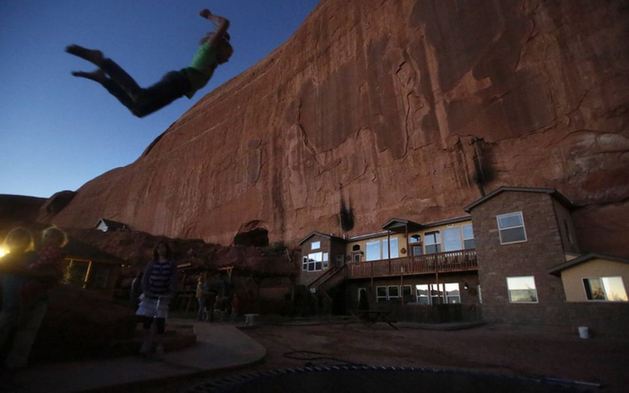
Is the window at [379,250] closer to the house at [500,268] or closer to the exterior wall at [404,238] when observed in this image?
the house at [500,268]

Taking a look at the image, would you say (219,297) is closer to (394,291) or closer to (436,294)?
(394,291)

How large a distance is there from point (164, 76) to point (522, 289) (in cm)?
1824

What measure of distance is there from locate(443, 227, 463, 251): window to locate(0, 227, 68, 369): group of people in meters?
22.3

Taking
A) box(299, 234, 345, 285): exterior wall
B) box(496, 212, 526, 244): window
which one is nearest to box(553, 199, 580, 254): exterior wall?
box(496, 212, 526, 244): window

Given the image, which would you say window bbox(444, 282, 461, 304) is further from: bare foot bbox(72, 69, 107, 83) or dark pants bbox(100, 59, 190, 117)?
bare foot bbox(72, 69, 107, 83)

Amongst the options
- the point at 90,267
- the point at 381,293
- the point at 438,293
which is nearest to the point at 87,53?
the point at 90,267

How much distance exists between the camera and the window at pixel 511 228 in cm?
1756

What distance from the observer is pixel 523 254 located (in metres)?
17.2

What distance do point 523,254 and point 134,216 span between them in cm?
5663

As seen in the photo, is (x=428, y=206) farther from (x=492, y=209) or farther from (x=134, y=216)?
(x=134, y=216)

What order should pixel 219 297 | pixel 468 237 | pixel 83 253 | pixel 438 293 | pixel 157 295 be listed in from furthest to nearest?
1. pixel 468 237
2. pixel 438 293
3. pixel 83 253
4. pixel 219 297
5. pixel 157 295

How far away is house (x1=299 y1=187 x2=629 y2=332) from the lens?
14008 millimetres

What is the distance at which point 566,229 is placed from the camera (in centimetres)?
1750

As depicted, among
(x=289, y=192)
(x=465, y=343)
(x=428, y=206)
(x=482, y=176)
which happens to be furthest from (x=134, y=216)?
(x=465, y=343)
